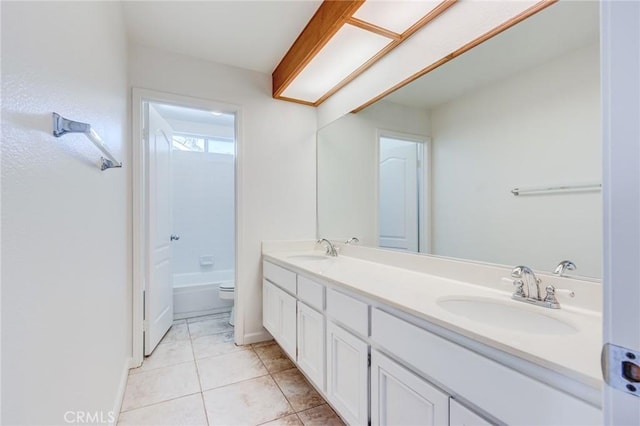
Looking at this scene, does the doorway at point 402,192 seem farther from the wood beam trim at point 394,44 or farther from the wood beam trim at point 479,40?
the wood beam trim at point 394,44

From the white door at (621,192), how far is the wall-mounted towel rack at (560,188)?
2.59 feet

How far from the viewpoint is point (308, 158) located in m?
2.77

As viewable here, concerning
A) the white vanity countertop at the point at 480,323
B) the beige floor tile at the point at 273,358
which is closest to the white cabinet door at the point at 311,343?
the white vanity countertop at the point at 480,323

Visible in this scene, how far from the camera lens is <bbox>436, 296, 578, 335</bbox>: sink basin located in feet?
3.17

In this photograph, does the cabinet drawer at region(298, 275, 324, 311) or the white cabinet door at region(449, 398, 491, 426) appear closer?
the white cabinet door at region(449, 398, 491, 426)

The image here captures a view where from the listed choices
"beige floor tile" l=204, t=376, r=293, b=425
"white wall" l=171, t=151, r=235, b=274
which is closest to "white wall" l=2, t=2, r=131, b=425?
"beige floor tile" l=204, t=376, r=293, b=425

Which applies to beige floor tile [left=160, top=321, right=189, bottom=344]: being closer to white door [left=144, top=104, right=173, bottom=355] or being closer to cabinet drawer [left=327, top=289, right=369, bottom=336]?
white door [left=144, top=104, right=173, bottom=355]

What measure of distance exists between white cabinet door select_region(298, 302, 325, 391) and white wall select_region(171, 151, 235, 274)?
244 cm

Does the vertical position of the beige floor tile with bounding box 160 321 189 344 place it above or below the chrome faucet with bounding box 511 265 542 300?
below

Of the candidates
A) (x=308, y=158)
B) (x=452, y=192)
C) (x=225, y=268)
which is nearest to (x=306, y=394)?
(x=452, y=192)

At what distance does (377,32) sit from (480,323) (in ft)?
5.21

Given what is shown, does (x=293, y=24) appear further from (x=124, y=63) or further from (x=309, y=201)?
(x=309, y=201)

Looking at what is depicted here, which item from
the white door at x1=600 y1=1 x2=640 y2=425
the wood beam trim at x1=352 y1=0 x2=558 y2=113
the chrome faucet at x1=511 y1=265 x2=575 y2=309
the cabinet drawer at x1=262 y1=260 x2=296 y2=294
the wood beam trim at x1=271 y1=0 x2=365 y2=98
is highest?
the wood beam trim at x1=271 y1=0 x2=365 y2=98

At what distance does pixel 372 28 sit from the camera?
1.64m
